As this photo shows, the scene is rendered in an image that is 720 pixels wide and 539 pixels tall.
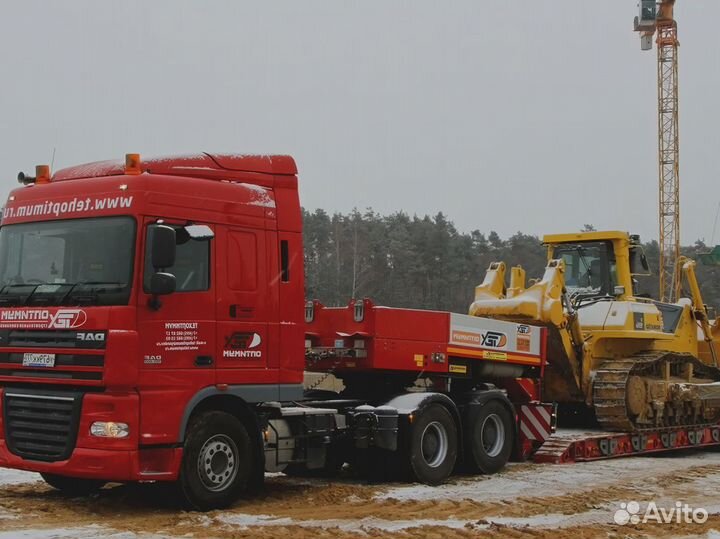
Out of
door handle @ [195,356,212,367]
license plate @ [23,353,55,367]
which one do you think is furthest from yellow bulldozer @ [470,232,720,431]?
license plate @ [23,353,55,367]

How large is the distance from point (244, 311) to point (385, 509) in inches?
95.6

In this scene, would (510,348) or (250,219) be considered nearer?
(250,219)

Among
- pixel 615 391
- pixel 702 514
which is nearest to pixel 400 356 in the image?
pixel 702 514

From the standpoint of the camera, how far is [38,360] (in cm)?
940

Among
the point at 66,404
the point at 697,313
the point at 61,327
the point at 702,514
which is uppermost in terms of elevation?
the point at 697,313

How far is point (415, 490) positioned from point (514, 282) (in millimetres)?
6222

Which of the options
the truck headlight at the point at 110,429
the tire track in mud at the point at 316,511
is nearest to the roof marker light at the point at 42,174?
the truck headlight at the point at 110,429

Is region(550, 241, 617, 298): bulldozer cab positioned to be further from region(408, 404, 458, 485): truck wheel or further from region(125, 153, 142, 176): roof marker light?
region(125, 153, 142, 176): roof marker light

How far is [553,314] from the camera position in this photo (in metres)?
15.2

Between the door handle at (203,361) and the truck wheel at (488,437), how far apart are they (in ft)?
13.7

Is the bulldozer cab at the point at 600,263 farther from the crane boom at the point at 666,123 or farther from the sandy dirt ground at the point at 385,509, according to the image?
the crane boom at the point at 666,123

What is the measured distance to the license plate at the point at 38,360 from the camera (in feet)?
30.5

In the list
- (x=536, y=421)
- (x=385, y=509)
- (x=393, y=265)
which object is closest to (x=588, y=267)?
(x=536, y=421)

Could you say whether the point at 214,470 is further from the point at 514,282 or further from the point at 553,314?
the point at 514,282
